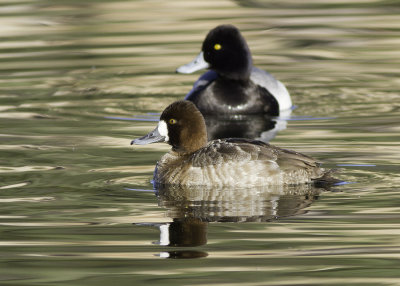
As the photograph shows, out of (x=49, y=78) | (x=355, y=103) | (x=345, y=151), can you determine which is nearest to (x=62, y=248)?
(x=345, y=151)

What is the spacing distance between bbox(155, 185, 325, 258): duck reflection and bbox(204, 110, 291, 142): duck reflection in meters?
2.49

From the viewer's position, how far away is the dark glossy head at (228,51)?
1365 cm

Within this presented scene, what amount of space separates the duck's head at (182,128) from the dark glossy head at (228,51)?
442 cm

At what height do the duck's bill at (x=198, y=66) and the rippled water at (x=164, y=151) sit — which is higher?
the duck's bill at (x=198, y=66)

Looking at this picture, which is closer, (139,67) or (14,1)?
(139,67)

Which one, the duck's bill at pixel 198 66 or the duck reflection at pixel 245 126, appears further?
the duck's bill at pixel 198 66

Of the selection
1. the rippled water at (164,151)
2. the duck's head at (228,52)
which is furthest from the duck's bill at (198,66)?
the rippled water at (164,151)

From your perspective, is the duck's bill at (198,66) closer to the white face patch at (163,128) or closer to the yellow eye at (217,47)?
the yellow eye at (217,47)

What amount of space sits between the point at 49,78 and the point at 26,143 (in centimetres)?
454

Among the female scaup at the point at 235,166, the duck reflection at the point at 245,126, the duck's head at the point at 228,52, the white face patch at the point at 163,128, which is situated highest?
the duck's head at the point at 228,52

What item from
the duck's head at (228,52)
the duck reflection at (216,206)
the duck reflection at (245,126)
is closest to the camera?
the duck reflection at (216,206)

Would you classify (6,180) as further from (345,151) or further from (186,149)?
(345,151)

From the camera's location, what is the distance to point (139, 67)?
52.9 feet

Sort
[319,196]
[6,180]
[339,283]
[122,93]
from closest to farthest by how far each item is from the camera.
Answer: [339,283], [319,196], [6,180], [122,93]
